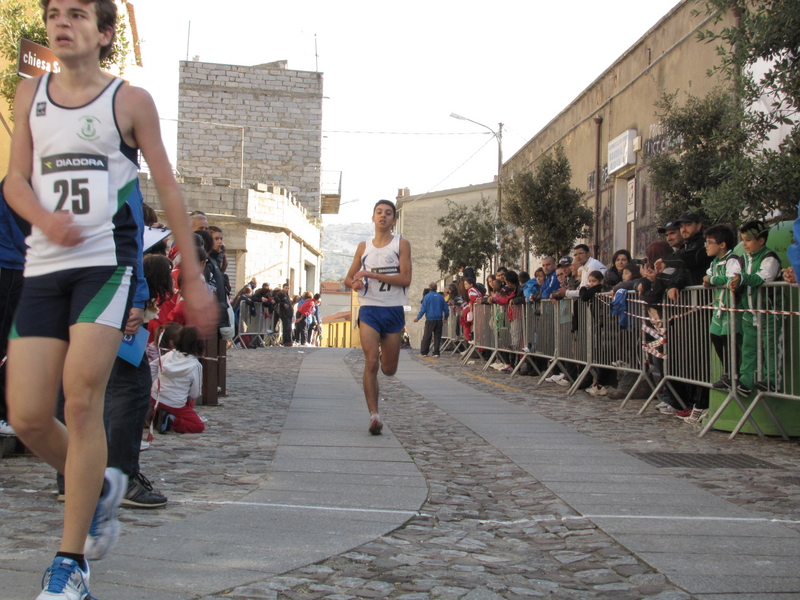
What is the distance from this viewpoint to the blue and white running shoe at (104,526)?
2865mm

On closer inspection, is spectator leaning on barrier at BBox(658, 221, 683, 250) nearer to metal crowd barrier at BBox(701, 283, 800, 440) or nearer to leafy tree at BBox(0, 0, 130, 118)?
metal crowd barrier at BBox(701, 283, 800, 440)

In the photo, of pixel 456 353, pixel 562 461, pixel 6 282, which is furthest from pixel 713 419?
pixel 456 353

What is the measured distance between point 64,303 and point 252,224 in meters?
31.1

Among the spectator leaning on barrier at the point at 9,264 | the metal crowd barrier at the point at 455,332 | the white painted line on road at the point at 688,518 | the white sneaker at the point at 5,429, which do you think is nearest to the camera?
the spectator leaning on barrier at the point at 9,264

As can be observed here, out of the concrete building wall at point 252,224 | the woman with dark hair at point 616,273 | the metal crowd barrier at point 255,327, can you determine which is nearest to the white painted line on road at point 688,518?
the woman with dark hair at point 616,273

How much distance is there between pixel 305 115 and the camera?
46938mm

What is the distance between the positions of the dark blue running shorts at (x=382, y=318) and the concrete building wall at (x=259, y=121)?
3960cm

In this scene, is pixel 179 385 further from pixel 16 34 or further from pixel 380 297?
pixel 16 34

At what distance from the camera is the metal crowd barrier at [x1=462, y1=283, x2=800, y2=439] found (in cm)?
688

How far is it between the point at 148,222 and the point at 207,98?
4316 cm

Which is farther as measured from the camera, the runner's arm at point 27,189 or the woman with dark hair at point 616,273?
the woman with dark hair at point 616,273

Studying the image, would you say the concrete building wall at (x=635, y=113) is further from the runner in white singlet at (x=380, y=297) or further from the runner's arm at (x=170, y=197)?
the runner's arm at (x=170, y=197)

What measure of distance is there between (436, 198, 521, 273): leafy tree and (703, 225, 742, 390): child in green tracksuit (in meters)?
20.7

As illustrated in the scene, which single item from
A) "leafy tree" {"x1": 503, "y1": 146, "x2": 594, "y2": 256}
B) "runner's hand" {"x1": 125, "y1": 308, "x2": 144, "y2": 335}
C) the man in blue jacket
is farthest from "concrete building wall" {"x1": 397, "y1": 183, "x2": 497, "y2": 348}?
"runner's hand" {"x1": 125, "y1": 308, "x2": 144, "y2": 335}
